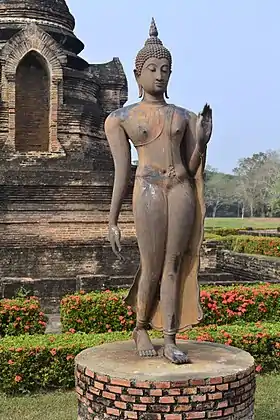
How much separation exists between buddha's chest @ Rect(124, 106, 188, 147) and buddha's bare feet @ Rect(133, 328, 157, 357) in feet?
4.97

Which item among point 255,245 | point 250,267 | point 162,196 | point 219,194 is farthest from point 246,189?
point 162,196

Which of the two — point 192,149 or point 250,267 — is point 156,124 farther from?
point 250,267

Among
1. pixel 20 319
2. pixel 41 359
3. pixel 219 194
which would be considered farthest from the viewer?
pixel 219 194

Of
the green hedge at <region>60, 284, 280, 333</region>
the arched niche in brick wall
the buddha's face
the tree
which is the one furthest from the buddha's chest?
the tree

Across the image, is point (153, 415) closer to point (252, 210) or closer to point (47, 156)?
point (47, 156)

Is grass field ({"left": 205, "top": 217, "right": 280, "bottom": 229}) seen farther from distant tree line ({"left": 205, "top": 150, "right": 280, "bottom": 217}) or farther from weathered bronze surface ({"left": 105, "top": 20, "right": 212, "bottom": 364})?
weathered bronze surface ({"left": 105, "top": 20, "right": 212, "bottom": 364})

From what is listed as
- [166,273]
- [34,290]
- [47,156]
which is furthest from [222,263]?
[166,273]

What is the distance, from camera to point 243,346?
6.41 meters

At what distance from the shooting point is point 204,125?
3971 mm

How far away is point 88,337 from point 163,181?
116 inches

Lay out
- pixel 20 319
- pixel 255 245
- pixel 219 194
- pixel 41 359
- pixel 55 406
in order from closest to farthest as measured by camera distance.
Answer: pixel 55 406 → pixel 41 359 → pixel 20 319 → pixel 255 245 → pixel 219 194

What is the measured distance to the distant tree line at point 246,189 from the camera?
239 ft

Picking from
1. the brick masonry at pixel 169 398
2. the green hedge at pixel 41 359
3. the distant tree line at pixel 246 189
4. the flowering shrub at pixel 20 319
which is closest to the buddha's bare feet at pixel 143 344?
the brick masonry at pixel 169 398

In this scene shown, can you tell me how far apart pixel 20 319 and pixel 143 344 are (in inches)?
143
